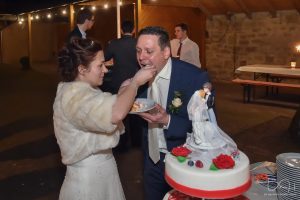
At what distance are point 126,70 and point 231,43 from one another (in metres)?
7.64

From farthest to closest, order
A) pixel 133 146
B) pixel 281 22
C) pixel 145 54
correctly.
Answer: pixel 281 22
pixel 133 146
pixel 145 54

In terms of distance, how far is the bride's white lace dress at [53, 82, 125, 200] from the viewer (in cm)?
172

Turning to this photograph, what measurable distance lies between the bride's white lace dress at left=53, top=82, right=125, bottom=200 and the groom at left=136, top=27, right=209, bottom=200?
244 millimetres

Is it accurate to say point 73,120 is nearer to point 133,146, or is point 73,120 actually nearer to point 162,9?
point 133,146

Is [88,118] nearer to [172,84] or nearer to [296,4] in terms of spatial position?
[172,84]

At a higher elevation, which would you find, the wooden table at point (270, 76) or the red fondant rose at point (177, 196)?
the wooden table at point (270, 76)

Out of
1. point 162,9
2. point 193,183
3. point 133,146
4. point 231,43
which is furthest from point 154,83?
point 231,43

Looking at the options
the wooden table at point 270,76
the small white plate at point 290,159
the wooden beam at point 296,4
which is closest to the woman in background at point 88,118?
the small white plate at point 290,159

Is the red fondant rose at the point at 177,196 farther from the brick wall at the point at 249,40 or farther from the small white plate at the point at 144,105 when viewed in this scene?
the brick wall at the point at 249,40

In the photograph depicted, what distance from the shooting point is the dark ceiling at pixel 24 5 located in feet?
42.3

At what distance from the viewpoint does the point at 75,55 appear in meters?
1.88

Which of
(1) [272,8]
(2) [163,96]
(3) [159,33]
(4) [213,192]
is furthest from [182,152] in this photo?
(1) [272,8]

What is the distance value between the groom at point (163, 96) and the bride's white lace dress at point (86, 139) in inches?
9.6

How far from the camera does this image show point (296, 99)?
8.91 meters
